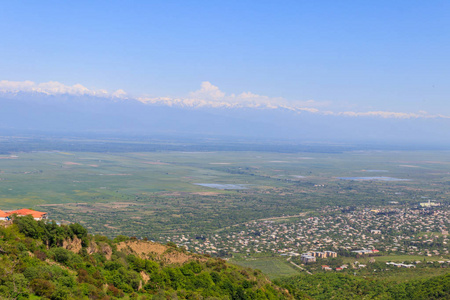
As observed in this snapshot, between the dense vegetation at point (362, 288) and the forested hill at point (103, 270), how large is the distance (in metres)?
5.58

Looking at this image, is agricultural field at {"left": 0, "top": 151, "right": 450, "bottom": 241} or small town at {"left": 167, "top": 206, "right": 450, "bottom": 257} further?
agricultural field at {"left": 0, "top": 151, "right": 450, "bottom": 241}

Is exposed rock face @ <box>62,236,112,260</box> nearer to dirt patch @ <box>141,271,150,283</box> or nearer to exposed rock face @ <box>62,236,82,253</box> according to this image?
exposed rock face @ <box>62,236,82,253</box>

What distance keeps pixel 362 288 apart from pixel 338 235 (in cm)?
2476

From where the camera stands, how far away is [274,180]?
113750 millimetres

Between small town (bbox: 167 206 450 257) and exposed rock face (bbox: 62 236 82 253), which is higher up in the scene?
exposed rock face (bbox: 62 236 82 253)

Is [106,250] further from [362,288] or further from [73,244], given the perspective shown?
[362,288]

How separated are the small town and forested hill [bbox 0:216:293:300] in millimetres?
21464

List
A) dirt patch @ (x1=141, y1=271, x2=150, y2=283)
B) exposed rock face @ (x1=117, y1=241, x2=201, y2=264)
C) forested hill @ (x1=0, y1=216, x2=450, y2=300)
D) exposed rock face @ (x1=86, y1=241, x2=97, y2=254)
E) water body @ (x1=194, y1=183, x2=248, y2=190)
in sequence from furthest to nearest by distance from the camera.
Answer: water body @ (x1=194, y1=183, x2=248, y2=190) → exposed rock face @ (x1=117, y1=241, x2=201, y2=264) → exposed rock face @ (x1=86, y1=241, x2=97, y2=254) → dirt patch @ (x1=141, y1=271, x2=150, y2=283) → forested hill @ (x1=0, y1=216, x2=450, y2=300)

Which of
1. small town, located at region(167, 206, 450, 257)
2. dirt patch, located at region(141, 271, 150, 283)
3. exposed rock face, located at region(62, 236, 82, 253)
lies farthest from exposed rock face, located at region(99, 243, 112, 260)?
small town, located at region(167, 206, 450, 257)

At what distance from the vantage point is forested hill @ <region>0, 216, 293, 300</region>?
57.8 feet

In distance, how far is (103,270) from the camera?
2255cm

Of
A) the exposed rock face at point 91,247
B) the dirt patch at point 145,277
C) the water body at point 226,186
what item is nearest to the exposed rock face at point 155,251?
the exposed rock face at point 91,247

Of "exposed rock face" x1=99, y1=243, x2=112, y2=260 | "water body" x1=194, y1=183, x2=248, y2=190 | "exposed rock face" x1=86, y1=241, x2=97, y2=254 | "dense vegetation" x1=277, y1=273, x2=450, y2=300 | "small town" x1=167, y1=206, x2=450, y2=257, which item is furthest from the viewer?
"water body" x1=194, y1=183, x2=248, y2=190

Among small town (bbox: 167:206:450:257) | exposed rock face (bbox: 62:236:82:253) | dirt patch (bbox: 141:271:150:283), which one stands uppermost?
exposed rock face (bbox: 62:236:82:253)
